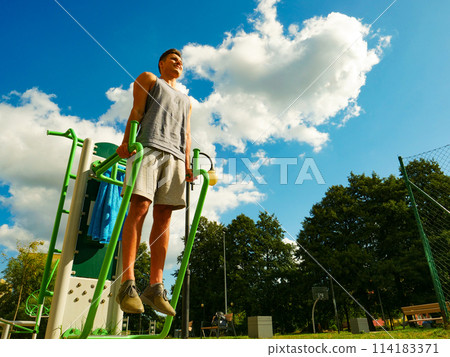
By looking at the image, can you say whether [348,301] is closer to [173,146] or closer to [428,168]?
[428,168]

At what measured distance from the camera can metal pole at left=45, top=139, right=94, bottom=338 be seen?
330 cm

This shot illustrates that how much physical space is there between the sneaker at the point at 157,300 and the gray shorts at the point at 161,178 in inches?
23.4

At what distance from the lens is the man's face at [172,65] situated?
8.81 feet

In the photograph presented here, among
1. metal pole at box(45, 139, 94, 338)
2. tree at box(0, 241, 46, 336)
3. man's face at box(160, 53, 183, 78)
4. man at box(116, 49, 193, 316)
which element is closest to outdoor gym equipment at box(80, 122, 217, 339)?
man at box(116, 49, 193, 316)

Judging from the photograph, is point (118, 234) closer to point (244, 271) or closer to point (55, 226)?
point (55, 226)

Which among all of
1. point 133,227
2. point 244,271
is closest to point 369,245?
point 244,271

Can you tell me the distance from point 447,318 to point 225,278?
70.0 ft

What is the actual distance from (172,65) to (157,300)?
1.97 metres

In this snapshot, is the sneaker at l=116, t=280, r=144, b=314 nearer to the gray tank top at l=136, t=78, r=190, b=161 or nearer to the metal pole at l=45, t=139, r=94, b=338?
the gray tank top at l=136, t=78, r=190, b=161

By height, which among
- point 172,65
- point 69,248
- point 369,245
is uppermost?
point 369,245

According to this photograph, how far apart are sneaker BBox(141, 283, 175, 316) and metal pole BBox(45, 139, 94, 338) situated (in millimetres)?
2073

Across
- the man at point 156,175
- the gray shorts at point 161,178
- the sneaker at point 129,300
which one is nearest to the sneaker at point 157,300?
the man at point 156,175

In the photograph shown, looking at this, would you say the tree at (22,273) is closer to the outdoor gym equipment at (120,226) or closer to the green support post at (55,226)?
the green support post at (55,226)

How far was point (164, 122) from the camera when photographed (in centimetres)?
231
